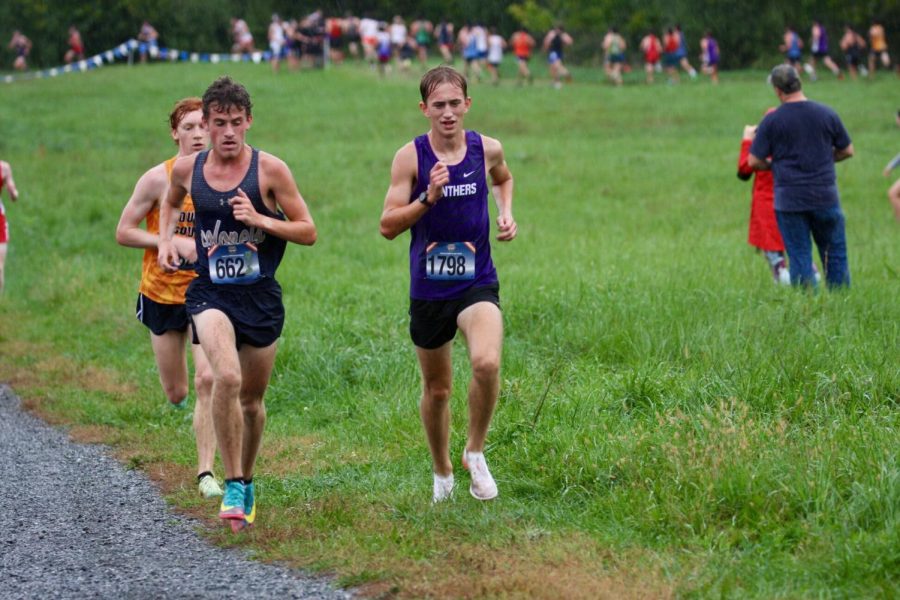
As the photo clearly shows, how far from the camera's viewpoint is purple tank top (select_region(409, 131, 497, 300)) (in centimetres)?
619

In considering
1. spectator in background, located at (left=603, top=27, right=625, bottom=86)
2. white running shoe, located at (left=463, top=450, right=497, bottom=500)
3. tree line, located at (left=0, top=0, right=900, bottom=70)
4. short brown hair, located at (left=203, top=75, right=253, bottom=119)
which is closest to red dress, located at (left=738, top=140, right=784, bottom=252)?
white running shoe, located at (left=463, top=450, right=497, bottom=500)

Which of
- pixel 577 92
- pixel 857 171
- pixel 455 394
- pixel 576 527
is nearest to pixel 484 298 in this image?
pixel 576 527

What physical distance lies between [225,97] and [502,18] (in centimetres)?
6248

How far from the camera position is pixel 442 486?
646 centimetres

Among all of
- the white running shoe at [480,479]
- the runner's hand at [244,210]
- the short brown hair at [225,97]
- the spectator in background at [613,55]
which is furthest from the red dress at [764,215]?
the spectator in background at [613,55]

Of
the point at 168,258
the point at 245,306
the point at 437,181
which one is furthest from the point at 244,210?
the point at 437,181

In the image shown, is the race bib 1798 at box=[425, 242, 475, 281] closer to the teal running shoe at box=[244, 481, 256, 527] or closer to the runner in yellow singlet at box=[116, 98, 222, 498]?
the teal running shoe at box=[244, 481, 256, 527]

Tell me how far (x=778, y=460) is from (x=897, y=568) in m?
1.12

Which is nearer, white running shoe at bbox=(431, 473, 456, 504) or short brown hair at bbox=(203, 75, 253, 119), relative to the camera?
short brown hair at bbox=(203, 75, 253, 119)

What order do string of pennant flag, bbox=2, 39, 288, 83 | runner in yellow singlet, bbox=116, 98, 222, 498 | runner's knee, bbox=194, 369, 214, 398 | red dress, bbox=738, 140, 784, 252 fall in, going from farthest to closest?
string of pennant flag, bbox=2, 39, 288, 83
red dress, bbox=738, 140, 784, 252
runner in yellow singlet, bbox=116, 98, 222, 498
runner's knee, bbox=194, 369, 214, 398

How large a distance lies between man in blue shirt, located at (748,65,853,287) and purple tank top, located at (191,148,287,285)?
18.9 feet

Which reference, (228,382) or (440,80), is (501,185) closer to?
(440,80)

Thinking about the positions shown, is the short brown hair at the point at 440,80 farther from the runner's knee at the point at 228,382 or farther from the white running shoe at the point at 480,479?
the white running shoe at the point at 480,479

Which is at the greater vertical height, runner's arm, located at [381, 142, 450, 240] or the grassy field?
runner's arm, located at [381, 142, 450, 240]
